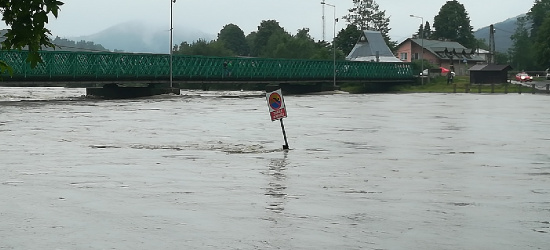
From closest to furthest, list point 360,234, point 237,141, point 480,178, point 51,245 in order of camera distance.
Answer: point 51,245 < point 360,234 < point 480,178 < point 237,141

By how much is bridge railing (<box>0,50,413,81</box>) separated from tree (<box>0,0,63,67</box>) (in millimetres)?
64587

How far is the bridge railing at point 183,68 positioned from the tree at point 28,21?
64587 mm

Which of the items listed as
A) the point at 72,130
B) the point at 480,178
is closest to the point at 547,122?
the point at 72,130

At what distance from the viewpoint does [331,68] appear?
119125 millimetres

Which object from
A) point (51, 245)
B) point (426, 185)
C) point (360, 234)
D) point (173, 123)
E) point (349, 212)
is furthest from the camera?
point (173, 123)

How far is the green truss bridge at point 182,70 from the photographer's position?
81.9 meters

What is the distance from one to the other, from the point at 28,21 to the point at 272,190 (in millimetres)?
8588

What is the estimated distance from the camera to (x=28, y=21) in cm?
743

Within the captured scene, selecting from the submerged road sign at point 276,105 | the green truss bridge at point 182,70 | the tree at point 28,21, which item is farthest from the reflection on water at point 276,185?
the green truss bridge at point 182,70

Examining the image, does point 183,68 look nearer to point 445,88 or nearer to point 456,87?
point 445,88

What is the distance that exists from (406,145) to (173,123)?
13739 mm

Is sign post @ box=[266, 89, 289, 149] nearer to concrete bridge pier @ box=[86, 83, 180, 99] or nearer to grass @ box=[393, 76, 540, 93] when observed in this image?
concrete bridge pier @ box=[86, 83, 180, 99]

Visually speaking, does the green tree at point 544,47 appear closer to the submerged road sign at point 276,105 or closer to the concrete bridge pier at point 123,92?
the concrete bridge pier at point 123,92

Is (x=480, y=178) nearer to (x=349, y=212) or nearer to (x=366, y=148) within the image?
(x=349, y=212)
